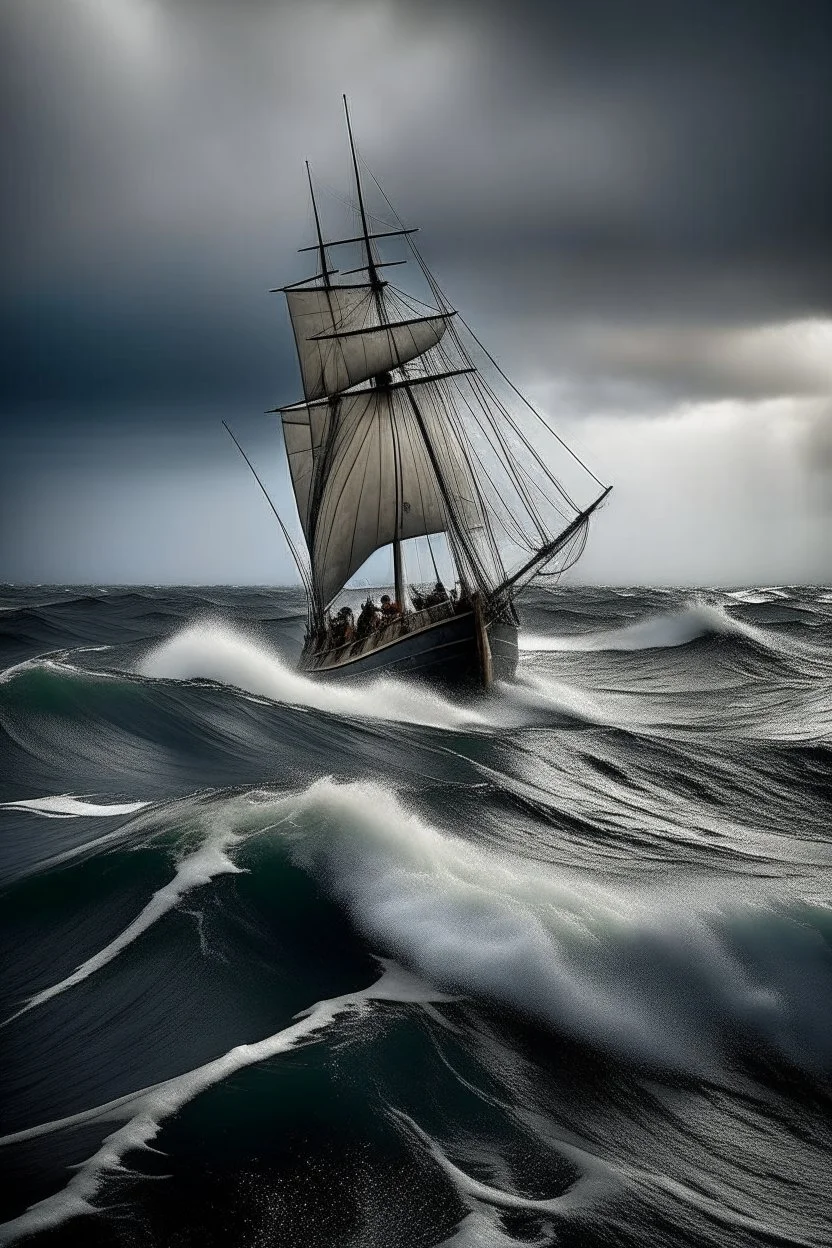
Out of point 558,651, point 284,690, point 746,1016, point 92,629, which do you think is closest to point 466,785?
point 746,1016

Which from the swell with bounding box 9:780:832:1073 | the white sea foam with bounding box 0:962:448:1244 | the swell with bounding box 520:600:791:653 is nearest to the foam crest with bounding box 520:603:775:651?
the swell with bounding box 520:600:791:653

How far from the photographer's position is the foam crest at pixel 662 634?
166 feet

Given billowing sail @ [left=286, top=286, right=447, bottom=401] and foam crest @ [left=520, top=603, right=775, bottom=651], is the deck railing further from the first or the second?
foam crest @ [left=520, top=603, right=775, bottom=651]

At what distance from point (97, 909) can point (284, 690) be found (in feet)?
86.6

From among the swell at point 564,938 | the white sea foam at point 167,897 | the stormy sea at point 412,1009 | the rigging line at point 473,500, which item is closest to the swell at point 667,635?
the rigging line at point 473,500

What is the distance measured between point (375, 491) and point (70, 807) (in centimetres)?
3185

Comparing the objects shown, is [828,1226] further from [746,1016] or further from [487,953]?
[487,953]

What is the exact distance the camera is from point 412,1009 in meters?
7.52

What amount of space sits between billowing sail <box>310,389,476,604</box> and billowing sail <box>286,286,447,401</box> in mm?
2280

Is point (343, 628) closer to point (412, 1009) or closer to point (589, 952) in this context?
point (589, 952)

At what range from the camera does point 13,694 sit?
2339cm

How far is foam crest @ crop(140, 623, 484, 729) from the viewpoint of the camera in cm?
3194

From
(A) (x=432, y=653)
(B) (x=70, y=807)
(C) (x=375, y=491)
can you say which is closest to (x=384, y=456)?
(C) (x=375, y=491)

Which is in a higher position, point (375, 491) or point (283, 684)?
point (375, 491)
